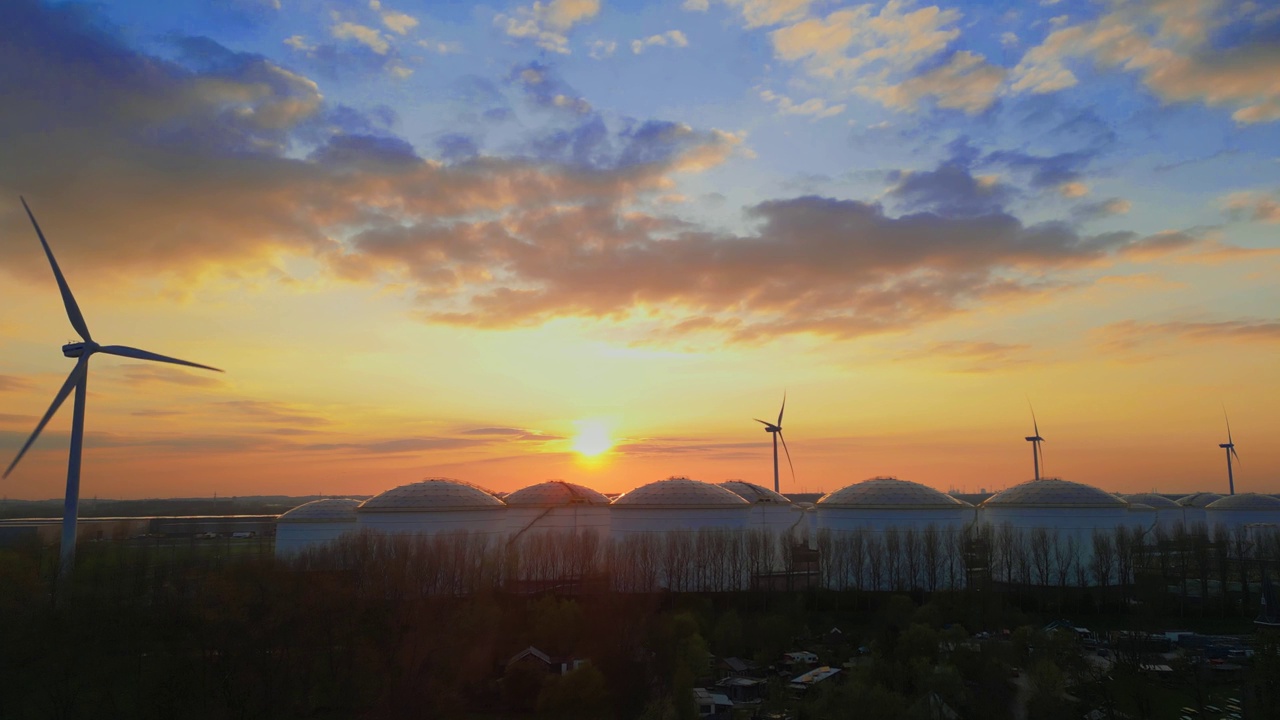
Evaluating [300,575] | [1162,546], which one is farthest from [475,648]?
[1162,546]

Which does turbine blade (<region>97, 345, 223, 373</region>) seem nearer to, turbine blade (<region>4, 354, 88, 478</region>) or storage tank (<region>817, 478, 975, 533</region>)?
turbine blade (<region>4, 354, 88, 478</region>)

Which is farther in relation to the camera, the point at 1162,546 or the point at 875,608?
the point at 1162,546

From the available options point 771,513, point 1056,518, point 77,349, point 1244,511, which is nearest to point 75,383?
point 77,349

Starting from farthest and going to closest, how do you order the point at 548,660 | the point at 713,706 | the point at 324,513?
the point at 324,513
the point at 548,660
the point at 713,706

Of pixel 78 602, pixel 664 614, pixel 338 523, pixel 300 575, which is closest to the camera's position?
pixel 78 602

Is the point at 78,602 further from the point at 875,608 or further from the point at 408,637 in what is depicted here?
the point at 875,608

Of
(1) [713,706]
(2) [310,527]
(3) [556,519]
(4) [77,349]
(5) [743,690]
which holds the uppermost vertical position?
(4) [77,349]

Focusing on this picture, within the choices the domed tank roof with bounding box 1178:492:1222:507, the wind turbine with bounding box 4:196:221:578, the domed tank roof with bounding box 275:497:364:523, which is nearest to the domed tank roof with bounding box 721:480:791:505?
the domed tank roof with bounding box 275:497:364:523

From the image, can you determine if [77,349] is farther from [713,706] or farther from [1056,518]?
[1056,518]
